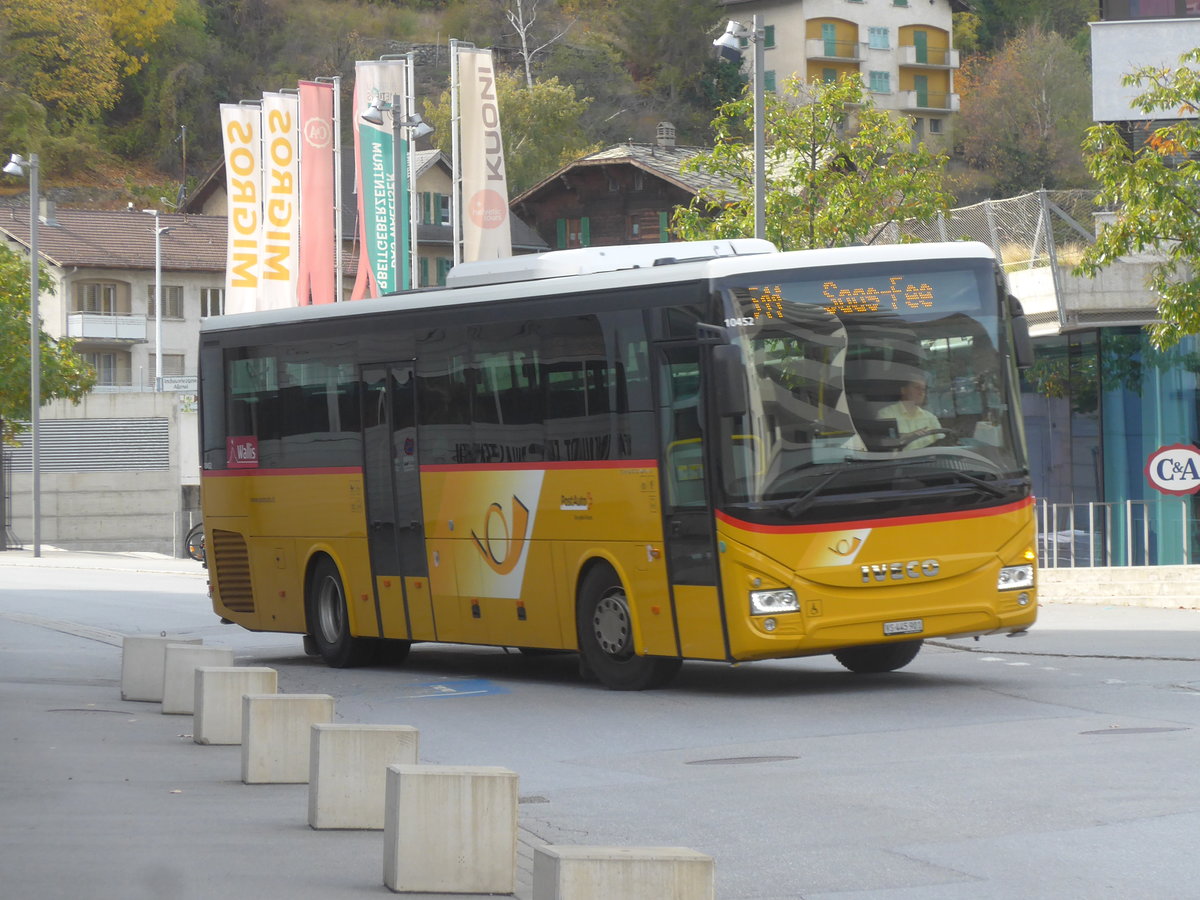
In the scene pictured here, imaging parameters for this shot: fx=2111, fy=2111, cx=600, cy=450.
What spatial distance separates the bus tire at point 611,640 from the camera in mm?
15367

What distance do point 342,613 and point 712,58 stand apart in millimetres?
90963

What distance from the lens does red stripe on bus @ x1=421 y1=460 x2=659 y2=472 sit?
15.1 m

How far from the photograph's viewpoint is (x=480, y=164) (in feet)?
129

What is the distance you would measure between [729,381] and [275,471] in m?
6.70

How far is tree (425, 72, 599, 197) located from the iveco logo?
77156mm

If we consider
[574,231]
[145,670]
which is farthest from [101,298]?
[145,670]

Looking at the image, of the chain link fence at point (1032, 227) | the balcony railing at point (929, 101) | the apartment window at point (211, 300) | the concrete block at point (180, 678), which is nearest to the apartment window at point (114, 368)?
the apartment window at point (211, 300)

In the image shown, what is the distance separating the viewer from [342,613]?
1900 cm

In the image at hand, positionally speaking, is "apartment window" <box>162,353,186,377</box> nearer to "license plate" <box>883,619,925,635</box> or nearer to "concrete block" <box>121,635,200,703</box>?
"concrete block" <box>121,635,200,703</box>

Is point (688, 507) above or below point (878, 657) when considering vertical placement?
above

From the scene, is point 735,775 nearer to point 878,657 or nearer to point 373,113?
point 878,657

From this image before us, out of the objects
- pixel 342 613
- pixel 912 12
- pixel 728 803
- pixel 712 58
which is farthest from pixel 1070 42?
pixel 728 803

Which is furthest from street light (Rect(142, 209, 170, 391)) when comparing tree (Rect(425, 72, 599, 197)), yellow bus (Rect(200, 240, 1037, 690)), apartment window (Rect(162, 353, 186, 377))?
yellow bus (Rect(200, 240, 1037, 690))

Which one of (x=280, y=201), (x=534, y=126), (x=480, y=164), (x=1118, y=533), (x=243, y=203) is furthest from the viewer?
(x=534, y=126)
